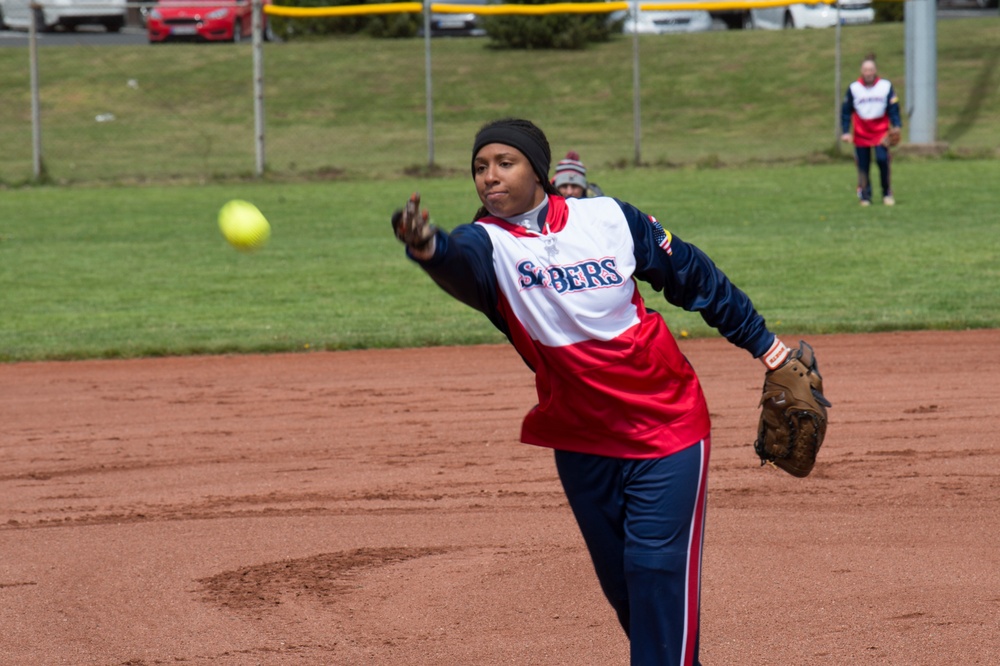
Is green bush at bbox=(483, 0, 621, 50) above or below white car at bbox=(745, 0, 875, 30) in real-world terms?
below

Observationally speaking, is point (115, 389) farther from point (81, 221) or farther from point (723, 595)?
point (81, 221)

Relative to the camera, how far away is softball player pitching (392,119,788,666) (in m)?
3.46

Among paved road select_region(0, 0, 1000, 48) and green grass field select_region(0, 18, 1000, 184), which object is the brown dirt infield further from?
paved road select_region(0, 0, 1000, 48)

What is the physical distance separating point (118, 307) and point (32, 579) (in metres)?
6.75

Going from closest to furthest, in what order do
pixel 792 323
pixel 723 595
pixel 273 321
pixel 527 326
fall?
pixel 527 326, pixel 723 595, pixel 792 323, pixel 273 321

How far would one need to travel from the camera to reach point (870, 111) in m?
17.3

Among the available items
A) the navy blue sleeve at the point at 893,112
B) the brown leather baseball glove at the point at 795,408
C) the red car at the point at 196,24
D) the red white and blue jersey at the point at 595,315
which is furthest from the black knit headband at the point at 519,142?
the red car at the point at 196,24

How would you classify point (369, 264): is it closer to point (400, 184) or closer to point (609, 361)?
point (400, 184)

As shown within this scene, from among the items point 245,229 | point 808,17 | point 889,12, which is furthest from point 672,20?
point 245,229

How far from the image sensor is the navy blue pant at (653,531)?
3.49 meters

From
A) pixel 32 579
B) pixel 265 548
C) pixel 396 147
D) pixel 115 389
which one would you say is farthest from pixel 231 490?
pixel 396 147

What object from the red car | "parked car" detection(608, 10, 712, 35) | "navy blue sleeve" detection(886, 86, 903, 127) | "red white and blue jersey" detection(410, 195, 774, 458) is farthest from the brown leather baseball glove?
"parked car" detection(608, 10, 712, 35)

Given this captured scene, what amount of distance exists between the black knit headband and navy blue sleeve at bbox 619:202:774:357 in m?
0.27

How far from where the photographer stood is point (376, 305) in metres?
11.8
